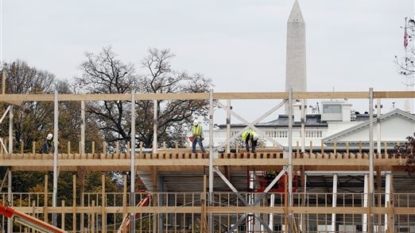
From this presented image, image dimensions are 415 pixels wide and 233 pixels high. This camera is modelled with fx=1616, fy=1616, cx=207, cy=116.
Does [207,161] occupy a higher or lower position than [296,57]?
lower

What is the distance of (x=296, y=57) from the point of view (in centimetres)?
12875

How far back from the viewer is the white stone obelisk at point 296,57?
128000 millimetres

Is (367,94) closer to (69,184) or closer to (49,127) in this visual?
(69,184)

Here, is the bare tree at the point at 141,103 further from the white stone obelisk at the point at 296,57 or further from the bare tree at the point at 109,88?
the white stone obelisk at the point at 296,57

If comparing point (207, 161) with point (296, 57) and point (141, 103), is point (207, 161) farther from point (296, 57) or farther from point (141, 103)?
point (296, 57)

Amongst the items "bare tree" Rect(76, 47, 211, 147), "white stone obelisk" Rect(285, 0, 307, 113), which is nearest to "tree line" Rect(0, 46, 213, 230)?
"bare tree" Rect(76, 47, 211, 147)

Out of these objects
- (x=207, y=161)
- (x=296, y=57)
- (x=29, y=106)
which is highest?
(x=296, y=57)

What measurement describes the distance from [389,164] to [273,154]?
382 centimetres

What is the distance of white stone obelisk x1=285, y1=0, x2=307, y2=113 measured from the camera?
128000mm

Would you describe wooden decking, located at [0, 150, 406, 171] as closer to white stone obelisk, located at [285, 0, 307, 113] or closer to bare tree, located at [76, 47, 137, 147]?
bare tree, located at [76, 47, 137, 147]

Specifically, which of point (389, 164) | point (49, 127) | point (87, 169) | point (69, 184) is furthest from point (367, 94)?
point (49, 127)

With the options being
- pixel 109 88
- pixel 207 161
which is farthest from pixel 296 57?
pixel 207 161

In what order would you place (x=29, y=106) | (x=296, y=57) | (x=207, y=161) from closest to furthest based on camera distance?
1. (x=207, y=161)
2. (x=29, y=106)
3. (x=296, y=57)

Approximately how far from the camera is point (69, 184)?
7919 cm
